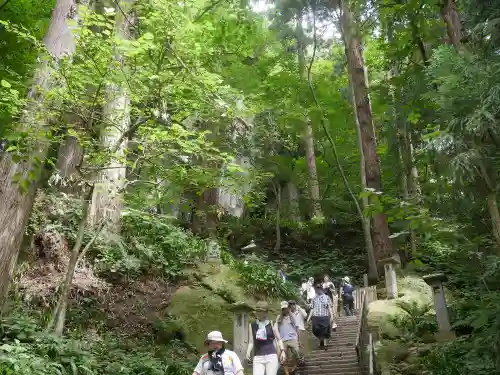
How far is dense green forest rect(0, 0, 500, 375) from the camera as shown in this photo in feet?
18.6

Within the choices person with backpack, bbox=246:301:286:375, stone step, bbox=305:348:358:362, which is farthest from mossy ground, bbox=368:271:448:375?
person with backpack, bbox=246:301:286:375

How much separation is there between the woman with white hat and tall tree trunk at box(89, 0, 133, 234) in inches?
111

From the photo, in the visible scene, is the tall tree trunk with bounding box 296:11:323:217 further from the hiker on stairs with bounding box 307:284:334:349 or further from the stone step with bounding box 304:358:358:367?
the stone step with bounding box 304:358:358:367

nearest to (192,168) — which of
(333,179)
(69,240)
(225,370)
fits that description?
(225,370)

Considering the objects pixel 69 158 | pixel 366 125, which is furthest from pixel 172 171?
pixel 366 125

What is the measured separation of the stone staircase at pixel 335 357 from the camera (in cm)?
934

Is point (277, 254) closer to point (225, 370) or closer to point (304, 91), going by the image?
point (304, 91)

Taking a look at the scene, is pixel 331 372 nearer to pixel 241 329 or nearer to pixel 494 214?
pixel 241 329

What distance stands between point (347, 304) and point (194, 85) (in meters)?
10.1

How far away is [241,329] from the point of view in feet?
31.2

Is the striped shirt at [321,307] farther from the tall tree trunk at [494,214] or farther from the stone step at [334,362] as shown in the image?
the tall tree trunk at [494,214]

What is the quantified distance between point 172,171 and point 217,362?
3.84 meters

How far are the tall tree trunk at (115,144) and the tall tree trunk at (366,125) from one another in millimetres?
8459

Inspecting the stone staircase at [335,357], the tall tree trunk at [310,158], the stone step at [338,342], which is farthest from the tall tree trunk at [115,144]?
the tall tree trunk at [310,158]
